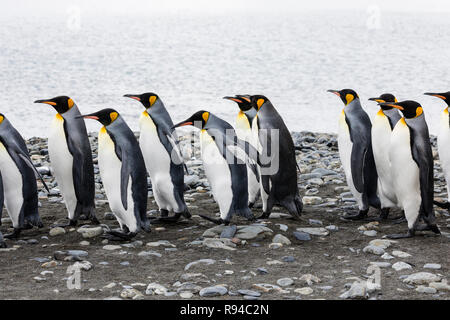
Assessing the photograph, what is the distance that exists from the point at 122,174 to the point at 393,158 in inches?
75.2

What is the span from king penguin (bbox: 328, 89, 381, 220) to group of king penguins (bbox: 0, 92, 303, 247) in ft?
1.55

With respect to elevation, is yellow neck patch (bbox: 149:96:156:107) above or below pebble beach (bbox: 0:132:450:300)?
above

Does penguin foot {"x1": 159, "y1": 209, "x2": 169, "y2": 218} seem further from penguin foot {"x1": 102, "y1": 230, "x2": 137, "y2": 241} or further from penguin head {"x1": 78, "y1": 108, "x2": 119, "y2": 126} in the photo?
penguin head {"x1": 78, "y1": 108, "x2": 119, "y2": 126}

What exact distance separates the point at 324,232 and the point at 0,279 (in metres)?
2.22

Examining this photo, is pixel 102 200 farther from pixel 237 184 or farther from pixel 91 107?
pixel 91 107

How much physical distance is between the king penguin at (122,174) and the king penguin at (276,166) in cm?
98

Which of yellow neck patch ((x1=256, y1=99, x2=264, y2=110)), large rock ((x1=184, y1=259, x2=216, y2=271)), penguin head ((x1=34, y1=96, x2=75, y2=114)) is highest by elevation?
penguin head ((x1=34, y1=96, x2=75, y2=114))

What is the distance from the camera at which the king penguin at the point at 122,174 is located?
4.75 meters

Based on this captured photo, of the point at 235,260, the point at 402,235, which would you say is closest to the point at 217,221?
the point at 235,260

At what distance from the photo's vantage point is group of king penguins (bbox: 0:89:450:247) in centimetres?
480

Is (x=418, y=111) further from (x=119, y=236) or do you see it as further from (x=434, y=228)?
(x=119, y=236)

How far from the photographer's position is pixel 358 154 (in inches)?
213

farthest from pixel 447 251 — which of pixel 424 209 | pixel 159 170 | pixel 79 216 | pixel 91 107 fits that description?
pixel 91 107

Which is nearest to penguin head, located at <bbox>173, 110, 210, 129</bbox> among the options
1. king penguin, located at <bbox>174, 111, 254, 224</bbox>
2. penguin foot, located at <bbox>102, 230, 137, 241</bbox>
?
king penguin, located at <bbox>174, 111, 254, 224</bbox>
